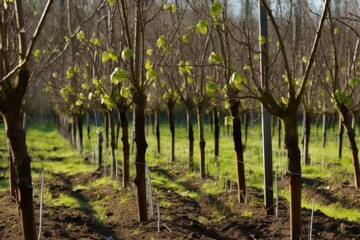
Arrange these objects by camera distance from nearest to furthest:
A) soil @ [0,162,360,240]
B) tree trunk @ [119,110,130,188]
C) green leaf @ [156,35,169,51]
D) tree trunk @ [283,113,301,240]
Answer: tree trunk @ [283,113,301,240] < green leaf @ [156,35,169,51] < soil @ [0,162,360,240] < tree trunk @ [119,110,130,188]

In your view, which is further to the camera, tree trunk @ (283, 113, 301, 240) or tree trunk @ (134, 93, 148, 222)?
tree trunk @ (134, 93, 148, 222)

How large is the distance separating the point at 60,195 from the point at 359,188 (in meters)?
6.23

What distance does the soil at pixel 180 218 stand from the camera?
22.2ft

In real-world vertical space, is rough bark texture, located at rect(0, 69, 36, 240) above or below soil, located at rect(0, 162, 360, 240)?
above

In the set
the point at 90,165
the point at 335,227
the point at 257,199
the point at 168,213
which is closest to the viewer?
the point at 335,227

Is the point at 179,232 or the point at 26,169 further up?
the point at 26,169

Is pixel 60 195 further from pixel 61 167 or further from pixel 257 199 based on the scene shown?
pixel 61 167

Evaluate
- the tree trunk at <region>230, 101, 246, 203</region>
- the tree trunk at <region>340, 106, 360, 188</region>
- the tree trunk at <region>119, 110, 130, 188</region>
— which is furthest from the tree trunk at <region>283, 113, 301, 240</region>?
the tree trunk at <region>119, 110, 130, 188</region>

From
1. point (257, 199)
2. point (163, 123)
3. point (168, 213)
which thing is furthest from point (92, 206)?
point (163, 123)

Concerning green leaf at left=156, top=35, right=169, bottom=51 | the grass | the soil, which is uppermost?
green leaf at left=156, top=35, right=169, bottom=51

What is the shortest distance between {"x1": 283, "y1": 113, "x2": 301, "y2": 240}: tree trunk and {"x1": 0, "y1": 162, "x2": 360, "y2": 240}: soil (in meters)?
0.67

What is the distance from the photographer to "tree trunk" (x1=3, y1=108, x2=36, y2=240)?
5.52 m

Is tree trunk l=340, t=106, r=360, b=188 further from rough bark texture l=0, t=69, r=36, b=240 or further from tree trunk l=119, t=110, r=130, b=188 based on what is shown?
rough bark texture l=0, t=69, r=36, b=240

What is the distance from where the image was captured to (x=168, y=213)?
827cm
